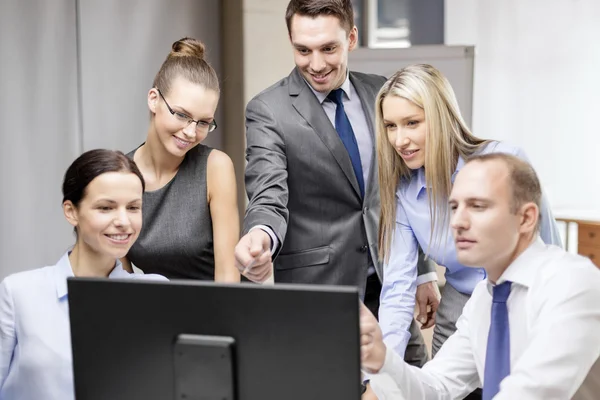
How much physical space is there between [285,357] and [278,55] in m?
3.38

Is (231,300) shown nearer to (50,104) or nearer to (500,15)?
(50,104)

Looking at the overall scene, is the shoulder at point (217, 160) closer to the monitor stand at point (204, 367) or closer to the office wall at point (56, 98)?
the monitor stand at point (204, 367)

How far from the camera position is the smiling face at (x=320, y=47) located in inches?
95.3

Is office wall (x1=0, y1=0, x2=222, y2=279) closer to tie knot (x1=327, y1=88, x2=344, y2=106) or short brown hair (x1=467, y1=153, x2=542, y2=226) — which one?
tie knot (x1=327, y1=88, x2=344, y2=106)

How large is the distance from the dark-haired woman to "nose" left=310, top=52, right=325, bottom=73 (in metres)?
0.74

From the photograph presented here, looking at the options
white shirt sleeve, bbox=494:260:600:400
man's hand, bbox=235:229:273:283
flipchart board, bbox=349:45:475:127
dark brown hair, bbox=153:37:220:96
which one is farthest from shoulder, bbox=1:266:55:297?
flipchart board, bbox=349:45:475:127

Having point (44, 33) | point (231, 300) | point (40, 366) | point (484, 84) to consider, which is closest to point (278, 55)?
point (44, 33)

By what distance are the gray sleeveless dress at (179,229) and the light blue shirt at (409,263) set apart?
516mm

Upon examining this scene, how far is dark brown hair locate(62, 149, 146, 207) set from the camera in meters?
1.89

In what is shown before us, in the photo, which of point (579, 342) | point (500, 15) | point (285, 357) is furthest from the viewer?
point (500, 15)

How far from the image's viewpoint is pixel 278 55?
4.43 metres

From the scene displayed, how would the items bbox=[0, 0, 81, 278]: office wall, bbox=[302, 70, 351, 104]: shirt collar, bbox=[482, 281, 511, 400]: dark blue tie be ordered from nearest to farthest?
1. bbox=[482, 281, 511, 400]: dark blue tie
2. bbox=[302, 70, 351, 104]: shirt collar
3. bbox=[0, 0, 81, 278]: office wall

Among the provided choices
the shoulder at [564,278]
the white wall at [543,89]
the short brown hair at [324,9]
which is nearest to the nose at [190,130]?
the short brown hair at [324,9]

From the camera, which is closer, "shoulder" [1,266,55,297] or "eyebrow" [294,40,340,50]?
"shoulder" [1,266,55,297]
